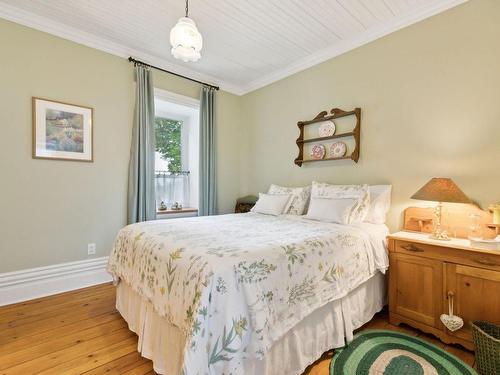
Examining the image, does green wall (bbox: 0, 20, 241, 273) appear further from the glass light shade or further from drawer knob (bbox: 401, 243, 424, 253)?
drawer knob (bbox: 401, 243, 424, 253)

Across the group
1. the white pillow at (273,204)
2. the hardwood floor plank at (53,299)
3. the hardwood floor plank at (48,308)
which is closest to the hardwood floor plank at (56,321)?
the hardwood floor plank at (48,308)

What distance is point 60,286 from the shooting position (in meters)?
2.65

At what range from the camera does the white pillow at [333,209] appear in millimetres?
2295

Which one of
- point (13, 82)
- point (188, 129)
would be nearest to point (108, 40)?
point (13, 82)

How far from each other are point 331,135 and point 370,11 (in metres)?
1.22

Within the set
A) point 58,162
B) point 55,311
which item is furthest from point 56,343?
point 58,162

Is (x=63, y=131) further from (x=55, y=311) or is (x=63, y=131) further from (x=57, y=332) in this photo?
(x=57, y=332)

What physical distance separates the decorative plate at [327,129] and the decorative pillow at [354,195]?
684 millimetres

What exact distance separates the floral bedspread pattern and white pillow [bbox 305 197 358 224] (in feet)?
0.81

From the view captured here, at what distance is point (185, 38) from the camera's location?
5.78 feet

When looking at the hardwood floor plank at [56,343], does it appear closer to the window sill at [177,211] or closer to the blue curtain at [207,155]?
the window sill at [177,211]

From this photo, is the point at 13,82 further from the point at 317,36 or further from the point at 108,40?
the point at 317,36

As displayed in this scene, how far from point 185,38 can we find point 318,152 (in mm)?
1994

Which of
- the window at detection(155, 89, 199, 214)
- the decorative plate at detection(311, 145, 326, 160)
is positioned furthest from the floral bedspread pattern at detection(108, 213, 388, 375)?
the window at detection(155, 89, 199, 214)
